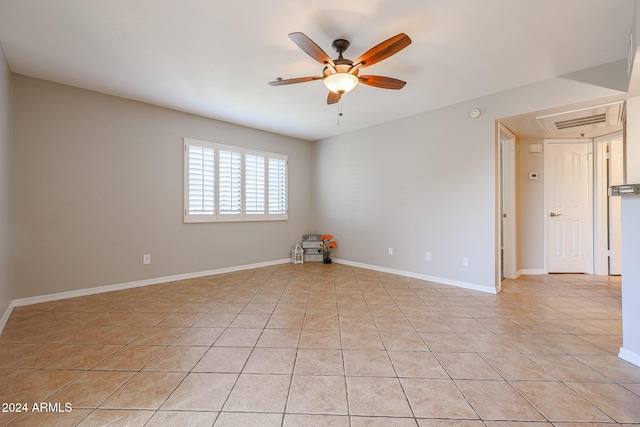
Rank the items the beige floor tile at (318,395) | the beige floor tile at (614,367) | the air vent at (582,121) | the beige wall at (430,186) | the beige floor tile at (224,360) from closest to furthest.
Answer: the beige floor tile at (318,395)
the beige floor tile at (614,367)
the beige floor tile at (224,360)
the air vent at (582,121)
the beige wall at (430,186)

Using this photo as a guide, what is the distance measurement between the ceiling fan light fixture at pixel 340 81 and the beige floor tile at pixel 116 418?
2661 mm

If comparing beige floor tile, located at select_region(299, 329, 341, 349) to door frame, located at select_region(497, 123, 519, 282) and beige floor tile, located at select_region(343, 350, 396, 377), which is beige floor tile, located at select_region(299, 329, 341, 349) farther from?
door frame, located at select_region(497, 123, 519, 282)

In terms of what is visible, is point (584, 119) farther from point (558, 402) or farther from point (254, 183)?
point (254, 183)

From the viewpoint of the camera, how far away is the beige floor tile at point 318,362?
184cm

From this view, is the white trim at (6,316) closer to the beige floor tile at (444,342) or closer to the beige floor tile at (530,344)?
the beige floor tile at (444,342)

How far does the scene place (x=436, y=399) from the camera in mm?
1579

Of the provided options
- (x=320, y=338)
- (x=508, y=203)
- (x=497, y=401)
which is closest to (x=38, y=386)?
(x=320, y=338)

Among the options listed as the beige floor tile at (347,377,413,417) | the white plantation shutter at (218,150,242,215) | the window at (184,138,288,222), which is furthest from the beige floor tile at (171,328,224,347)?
the white plantation shutter at (218,150,242,215)

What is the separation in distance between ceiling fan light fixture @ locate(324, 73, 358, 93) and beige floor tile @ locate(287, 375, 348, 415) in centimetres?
233

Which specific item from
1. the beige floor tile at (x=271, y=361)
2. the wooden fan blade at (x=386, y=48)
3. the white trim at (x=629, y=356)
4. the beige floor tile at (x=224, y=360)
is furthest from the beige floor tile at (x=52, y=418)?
the white trim at (x=629, y=356)

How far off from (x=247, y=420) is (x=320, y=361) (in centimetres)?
67

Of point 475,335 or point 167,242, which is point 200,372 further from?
point 167,242

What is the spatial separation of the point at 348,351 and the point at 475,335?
1.19 metres

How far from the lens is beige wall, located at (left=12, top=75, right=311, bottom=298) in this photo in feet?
10.3
